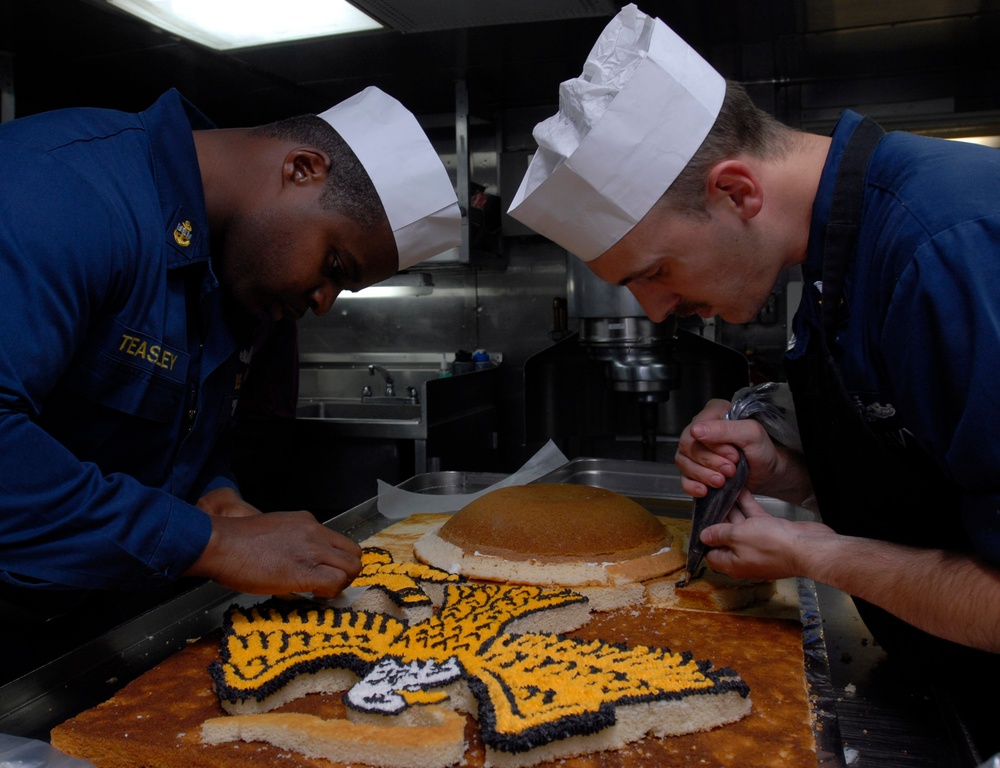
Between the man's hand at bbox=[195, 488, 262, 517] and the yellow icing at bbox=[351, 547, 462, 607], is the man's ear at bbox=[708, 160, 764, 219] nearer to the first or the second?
the yellow icing at bbox=[351, 547, 462, 607]

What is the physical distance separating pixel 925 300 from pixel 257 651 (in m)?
1.08

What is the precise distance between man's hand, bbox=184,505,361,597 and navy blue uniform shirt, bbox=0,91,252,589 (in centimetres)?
5

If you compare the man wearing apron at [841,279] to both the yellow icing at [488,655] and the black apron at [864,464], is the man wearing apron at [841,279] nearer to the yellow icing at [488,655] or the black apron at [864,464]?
the black apron at [864,464]

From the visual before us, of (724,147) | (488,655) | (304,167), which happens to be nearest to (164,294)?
(304,167)

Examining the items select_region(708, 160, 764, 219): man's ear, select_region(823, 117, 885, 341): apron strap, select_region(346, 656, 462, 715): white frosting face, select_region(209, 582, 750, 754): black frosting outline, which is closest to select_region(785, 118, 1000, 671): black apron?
select_region(823, 117, 885, 341): apron strap

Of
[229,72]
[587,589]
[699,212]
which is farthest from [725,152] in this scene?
[229,72]

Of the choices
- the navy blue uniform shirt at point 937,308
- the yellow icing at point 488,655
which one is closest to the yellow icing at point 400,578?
the yellow icing at point 488,655

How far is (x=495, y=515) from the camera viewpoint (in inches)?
70.9

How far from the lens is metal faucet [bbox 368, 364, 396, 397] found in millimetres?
4719

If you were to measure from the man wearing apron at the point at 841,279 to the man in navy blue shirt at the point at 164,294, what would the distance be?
1.16 feet

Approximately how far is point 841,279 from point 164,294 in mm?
1115

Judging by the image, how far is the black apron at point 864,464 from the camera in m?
1.16

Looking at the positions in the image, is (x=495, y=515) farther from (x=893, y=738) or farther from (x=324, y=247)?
(x=893, y=738)

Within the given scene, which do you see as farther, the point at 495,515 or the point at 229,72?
the point at 229,72
